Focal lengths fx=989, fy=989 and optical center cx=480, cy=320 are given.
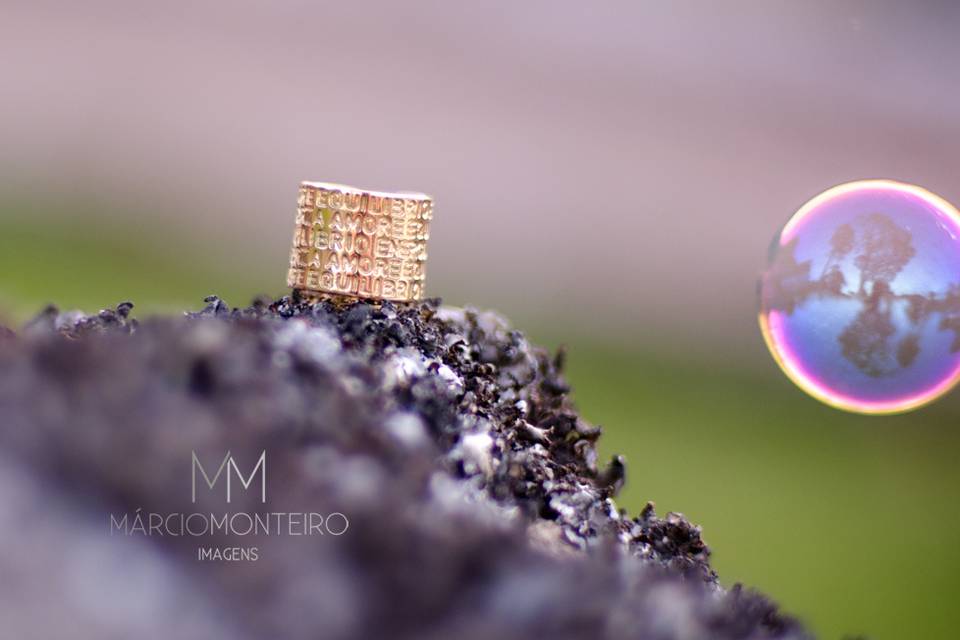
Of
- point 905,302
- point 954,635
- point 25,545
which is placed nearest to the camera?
point 25,545

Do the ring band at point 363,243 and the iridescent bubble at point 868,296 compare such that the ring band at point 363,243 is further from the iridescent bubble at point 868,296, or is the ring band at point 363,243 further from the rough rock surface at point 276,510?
the iridescent bubble at point 868,296

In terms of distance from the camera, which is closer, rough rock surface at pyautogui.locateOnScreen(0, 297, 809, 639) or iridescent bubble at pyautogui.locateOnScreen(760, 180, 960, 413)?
rough rock surface at pyautogui.locateOnScreen(0, 297, 809, 639)

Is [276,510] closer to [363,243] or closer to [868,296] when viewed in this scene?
[363,243]

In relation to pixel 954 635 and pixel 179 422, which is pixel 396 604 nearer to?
pixel 179 422

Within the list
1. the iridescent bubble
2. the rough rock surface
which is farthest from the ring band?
the iridescent bubble

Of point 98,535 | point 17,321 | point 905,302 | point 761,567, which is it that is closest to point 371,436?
point 98,535

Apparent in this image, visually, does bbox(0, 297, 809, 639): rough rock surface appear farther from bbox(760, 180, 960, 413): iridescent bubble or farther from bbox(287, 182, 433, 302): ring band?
bbox(760, 180, 960, 413): iridescent bubble
